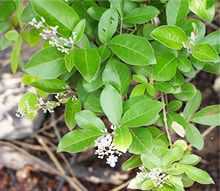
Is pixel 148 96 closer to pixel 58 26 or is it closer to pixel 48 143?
pixel 58 26

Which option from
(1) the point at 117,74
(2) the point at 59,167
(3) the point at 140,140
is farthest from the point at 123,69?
(2) the point at 59,167

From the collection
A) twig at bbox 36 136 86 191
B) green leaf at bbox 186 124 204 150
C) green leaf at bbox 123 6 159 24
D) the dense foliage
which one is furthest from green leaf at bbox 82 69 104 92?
twig at bbox 36 136 86 191

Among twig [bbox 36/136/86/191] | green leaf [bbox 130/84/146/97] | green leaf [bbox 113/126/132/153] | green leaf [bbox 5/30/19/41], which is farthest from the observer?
twig [bbox 36/136/86/191]

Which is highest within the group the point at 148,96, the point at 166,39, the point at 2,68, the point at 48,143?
the point at 166,39

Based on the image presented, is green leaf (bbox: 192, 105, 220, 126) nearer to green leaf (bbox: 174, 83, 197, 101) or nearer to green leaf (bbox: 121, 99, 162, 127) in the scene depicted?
green leaf (bbox: 174, 83, 197, 101)

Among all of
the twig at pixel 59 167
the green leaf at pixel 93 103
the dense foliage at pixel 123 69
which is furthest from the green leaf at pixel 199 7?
the twig at pixel 59 167

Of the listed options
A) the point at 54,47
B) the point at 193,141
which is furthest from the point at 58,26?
the point at 193,141

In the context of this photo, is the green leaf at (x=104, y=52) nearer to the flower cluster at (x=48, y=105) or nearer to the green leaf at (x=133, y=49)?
the green leaf at (x=133, y=49)
